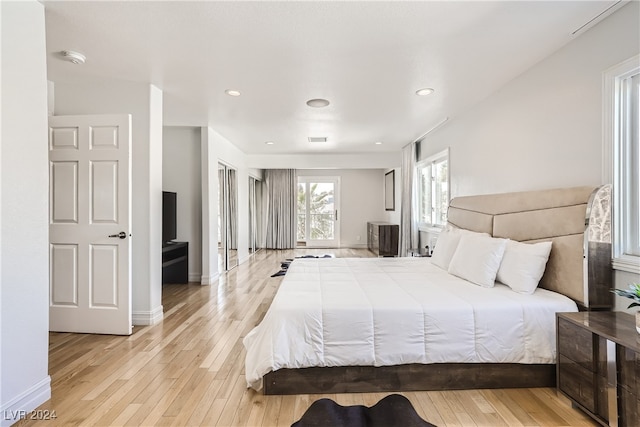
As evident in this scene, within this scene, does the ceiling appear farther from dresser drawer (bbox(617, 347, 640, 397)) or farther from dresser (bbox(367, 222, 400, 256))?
dresser (bbox(367, 222, 400, 256))

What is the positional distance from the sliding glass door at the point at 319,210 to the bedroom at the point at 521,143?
17.6 ft

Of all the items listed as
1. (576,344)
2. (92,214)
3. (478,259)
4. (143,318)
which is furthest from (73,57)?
(576,344)

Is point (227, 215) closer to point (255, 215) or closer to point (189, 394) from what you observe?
point (255, 215)

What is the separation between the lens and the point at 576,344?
1.76 metres

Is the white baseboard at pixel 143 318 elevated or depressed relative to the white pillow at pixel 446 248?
depressed

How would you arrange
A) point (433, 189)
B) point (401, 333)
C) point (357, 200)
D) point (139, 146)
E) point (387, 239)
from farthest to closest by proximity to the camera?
point (357, 200) < point (387, 239) < point (433, 189) < point (139, 146) < point (401, 333)

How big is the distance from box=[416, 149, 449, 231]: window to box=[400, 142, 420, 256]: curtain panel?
10 cm

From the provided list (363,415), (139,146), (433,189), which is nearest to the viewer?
(363,415)

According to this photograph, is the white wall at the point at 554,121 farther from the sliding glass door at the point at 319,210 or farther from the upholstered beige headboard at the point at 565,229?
the sliding glass door at the point at 319,210

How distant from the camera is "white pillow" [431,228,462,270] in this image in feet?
10.4

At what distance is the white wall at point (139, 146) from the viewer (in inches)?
124

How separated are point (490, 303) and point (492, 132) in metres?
2.09

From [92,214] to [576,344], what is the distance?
367cm

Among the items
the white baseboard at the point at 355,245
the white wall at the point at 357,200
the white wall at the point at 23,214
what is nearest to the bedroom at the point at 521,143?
the white wall at the point at 23,214
